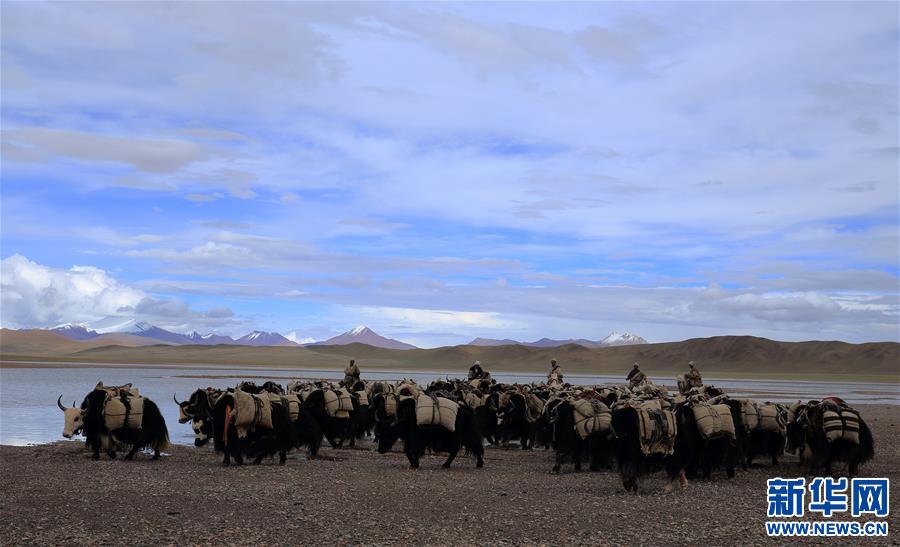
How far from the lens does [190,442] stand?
68.3 feet

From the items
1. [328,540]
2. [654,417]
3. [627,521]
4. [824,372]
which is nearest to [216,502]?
[328,540]

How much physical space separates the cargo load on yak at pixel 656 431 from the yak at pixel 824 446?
320 cm

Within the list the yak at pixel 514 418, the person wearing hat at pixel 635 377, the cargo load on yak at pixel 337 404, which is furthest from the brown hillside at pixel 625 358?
the cargo load on yak at pixel 337 404

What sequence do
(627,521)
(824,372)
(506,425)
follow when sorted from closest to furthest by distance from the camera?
(627,521)
(506,425)
(824,372)

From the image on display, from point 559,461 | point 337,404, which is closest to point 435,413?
point 559,461

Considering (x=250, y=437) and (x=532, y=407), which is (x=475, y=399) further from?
(x=250, y=437)

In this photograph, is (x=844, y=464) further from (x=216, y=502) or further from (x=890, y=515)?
(x=216, y=502)

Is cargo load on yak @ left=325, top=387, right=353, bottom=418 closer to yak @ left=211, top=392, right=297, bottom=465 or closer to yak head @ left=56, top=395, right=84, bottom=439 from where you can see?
yak @ left=211, top=392, right=297, bottom=465

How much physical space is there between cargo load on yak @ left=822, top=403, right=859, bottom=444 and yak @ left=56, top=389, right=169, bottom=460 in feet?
38.1

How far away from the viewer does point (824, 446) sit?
1430cm

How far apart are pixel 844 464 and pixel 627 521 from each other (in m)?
7.14

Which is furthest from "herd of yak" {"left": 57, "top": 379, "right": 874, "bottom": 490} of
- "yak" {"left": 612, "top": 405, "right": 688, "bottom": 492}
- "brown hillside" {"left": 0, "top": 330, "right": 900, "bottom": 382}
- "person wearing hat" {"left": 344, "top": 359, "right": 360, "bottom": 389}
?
A: "brown hillside" {"left": 0, "top": 330, "right": 900, "bottom": 382}

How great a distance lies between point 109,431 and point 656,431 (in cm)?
998

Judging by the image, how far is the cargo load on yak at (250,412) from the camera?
15.5 meters
